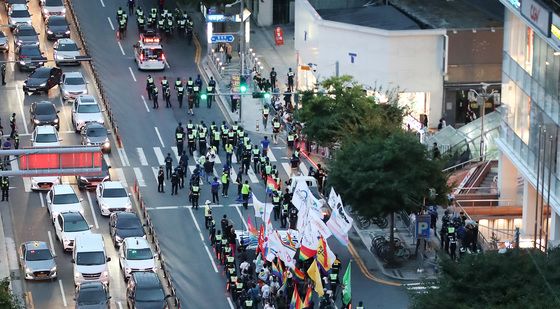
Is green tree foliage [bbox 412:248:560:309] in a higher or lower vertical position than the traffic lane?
higher

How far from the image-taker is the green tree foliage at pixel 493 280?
58562 mm

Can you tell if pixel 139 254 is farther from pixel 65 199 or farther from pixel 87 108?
pixel 87 108

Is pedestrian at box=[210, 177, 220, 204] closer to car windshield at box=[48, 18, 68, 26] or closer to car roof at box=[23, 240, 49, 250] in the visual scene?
car roof at box=[23, 240, 49, 250]

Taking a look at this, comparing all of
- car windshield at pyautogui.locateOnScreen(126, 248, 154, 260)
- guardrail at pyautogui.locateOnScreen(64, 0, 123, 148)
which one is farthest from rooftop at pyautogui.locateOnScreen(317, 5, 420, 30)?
car windshield at pyautogui.locateOnScreen(126, 248, 154, 260)

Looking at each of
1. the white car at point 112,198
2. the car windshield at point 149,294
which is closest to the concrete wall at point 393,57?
the white car at point 112,198

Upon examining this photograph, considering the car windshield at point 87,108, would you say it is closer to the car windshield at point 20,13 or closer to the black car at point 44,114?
the black car at point 44,114

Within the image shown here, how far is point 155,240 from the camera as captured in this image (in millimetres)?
77062

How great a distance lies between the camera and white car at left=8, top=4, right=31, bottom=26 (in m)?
108

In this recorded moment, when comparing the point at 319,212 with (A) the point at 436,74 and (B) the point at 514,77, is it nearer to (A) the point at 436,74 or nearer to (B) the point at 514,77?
(B) the point at 514,77

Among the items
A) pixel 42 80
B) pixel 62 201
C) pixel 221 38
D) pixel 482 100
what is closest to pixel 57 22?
pixel 42 80

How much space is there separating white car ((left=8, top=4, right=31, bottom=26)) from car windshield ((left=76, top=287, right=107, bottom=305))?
40059mm

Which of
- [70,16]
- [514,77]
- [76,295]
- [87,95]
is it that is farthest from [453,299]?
[70,16]

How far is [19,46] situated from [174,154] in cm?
1688

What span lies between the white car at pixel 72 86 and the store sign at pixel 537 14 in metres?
29.3
